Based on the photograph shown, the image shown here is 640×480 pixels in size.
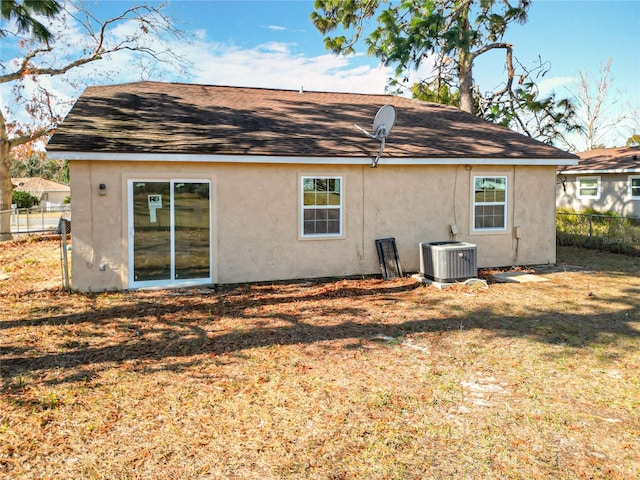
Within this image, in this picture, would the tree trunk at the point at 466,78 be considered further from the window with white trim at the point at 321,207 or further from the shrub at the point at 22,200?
the shrub at the point at 22,200

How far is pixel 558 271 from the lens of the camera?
1125cm

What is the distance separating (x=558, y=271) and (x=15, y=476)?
11331 millimetres

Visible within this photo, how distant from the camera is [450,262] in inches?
375

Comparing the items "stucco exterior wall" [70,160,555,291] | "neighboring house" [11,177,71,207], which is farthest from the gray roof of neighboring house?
"neighboring house" [11,177,71,207]

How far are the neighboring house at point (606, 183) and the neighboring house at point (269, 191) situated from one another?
485 inches

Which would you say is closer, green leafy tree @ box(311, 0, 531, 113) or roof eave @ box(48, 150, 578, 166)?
roof eave @ box(48, 150, 578, 166)

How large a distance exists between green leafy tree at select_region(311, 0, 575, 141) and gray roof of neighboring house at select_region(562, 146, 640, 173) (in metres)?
6.01

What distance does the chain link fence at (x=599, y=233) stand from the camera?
Result: 1383 cm

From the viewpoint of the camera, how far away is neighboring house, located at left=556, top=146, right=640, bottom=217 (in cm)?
2282

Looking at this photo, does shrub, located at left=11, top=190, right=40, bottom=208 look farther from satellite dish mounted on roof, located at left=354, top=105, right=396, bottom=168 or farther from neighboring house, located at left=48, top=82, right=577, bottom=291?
satellite dish mounted on roof, located at left=354, top=105, right=396, bottom=168

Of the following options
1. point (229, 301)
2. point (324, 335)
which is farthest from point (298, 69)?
point (324, 335)

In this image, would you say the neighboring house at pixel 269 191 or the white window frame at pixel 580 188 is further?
the white window frame at pixel 580 188

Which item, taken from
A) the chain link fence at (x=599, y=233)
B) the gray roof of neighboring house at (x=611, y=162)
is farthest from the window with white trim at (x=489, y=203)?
the gray roof of neighboring house at (x=611, y=162)

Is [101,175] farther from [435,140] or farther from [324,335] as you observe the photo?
[435,140]
